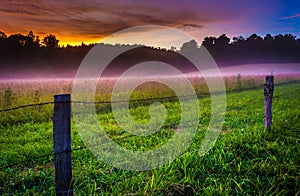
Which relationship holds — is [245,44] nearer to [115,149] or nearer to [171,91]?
[171,91]

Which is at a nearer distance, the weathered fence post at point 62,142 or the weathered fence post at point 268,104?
the weathered fence post at point 62,142

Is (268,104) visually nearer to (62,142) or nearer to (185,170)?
(185,170)

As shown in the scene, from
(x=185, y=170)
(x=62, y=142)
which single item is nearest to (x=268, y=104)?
(x=185, y=170)

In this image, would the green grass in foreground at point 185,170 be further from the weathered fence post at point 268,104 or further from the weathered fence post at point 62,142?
the weathered fence post at point 62,142

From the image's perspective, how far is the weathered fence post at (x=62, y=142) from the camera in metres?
2.39

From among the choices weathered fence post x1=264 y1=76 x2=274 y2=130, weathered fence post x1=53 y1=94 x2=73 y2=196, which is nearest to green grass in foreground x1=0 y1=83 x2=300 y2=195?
weathered fence post x1=264 y1=76 x2=274 y2=130

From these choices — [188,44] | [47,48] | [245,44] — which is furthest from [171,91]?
[245,44]

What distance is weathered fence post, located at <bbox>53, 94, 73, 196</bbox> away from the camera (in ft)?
7.84

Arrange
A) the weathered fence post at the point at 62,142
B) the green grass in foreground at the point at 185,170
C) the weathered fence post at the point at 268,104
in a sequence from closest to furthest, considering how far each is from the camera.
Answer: the weathered fence post at the point at 62,142 → the green grass in foreground at the point at 185,170 → the weathered fence post at the point at 268,104

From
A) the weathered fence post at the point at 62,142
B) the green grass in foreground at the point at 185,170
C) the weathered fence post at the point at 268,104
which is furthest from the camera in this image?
the weathered fence post at the point at 268,104

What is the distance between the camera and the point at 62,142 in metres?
2.42

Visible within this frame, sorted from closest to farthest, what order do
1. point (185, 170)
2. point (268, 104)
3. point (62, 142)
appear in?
point (62, 142), point (185, 170), point (268, 104)

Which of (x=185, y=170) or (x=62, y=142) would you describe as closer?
(x=62, y=142)

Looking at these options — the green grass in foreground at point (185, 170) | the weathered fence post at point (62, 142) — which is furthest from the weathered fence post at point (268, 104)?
the weathered fence post at point (62, 142)
